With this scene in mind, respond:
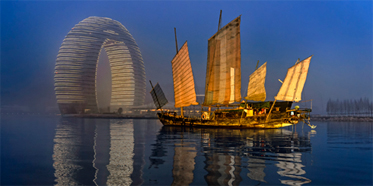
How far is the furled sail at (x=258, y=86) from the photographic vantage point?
50781 mm

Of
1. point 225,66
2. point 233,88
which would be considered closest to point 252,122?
point 233,88

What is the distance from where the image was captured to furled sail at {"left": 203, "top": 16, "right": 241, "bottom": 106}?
47.2 metres

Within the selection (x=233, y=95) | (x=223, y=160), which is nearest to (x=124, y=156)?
(x=223, y=160)

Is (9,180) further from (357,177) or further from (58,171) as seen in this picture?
(357,177)

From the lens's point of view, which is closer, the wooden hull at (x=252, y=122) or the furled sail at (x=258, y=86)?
the wooden hull at (x=252, y=122)

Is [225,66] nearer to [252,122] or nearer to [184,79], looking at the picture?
[184,79]

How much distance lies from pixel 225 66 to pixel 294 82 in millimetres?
11224

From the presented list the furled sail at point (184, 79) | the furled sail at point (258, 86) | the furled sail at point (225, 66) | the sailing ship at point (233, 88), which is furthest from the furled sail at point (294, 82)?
the furled sail at point (184, 79)

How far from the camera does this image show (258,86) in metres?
51.7

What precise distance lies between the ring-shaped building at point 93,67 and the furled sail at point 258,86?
126341 millimetres

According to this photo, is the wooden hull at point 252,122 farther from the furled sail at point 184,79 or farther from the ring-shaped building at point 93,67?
the ring-shaped building at point 93,67

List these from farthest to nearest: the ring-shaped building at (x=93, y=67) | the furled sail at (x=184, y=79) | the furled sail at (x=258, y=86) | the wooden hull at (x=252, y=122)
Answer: the ring-shaped building at (x=93, y=67)
the furled sail at (x=258, y=86)
the furled sail at (x=184, y=79)
the wooden hull at (x=252, y=122)

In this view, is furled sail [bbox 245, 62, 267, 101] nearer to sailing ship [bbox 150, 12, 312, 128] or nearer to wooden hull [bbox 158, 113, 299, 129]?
sailing ship [bbox 150, 12, 312, 128]

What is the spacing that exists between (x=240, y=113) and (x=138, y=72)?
450 ft
